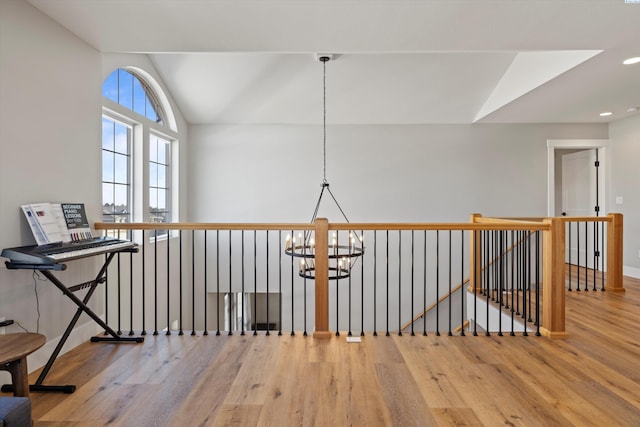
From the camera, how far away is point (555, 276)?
299 centimetres

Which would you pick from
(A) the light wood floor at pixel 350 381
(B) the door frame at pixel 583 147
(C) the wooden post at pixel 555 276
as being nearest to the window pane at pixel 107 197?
(A) the light wood floor at pixel 350 381

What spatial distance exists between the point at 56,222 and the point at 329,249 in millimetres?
3317

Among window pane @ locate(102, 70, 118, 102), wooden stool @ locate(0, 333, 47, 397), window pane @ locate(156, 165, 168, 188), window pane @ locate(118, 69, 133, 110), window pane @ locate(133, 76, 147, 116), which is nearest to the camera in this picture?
wooden stool @ locate(0, 333, 47, 397)

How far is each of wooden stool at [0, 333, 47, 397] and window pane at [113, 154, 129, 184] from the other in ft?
9.00

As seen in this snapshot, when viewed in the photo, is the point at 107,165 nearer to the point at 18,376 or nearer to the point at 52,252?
the point at 52,252

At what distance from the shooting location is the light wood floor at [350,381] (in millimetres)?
1920

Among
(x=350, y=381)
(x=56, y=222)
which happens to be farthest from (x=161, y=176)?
(x=350, y=381)

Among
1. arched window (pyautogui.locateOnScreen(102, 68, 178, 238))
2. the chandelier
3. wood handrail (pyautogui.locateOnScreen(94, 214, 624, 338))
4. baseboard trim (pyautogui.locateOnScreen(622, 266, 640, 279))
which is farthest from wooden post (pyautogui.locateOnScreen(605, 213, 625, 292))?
arched window (pyautogui.locateOnScreen(102, 68, 178, 238))

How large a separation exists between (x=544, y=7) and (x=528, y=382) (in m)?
2.39

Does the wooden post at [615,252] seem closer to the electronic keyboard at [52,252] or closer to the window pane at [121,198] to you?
the electronic keyboard at [52,252]

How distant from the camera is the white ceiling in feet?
8.03

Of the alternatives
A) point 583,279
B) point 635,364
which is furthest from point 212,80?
point 583,279

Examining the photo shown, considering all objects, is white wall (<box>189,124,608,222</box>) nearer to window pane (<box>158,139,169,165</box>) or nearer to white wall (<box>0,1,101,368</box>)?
window pane (<box>158,139,169,165</box>)

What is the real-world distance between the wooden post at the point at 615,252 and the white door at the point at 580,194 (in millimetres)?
1231
